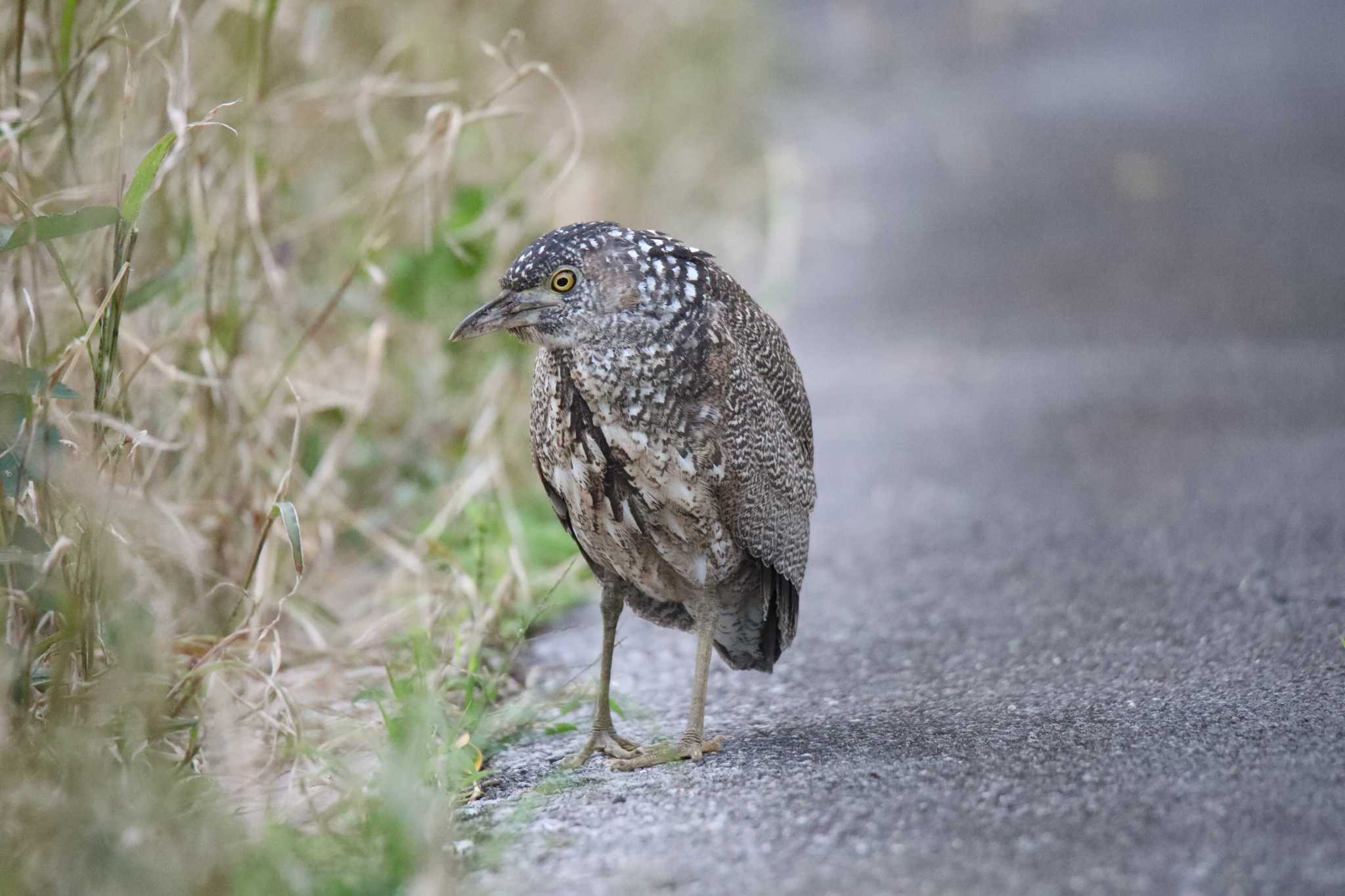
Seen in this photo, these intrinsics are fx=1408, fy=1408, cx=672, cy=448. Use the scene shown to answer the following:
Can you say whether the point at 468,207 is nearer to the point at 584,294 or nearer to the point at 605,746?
the point at 584,294

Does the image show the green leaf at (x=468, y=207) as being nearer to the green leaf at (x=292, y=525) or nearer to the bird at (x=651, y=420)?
the bird at (x=651, y=420)

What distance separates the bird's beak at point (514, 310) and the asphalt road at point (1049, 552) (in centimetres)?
101

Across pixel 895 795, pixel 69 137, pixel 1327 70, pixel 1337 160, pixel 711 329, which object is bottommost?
pixel 895 795

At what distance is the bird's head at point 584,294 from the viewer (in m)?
3.09

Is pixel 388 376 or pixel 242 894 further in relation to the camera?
pixel 388 376

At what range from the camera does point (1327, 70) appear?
11672 mm

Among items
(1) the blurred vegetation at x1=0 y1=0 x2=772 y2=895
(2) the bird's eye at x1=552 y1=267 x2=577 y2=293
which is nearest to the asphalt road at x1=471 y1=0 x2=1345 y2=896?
(1) the blurred vegetation at x1=0 y1=0 x2=772 y2=895

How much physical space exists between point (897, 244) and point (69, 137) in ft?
23.0

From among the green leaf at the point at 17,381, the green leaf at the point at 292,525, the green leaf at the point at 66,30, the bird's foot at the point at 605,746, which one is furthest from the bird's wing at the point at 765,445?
the green leaf at the point at 66,30

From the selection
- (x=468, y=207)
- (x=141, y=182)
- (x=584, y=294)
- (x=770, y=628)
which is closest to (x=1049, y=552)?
(x=770, y=628)

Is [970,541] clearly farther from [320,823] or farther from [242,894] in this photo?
[242,894]

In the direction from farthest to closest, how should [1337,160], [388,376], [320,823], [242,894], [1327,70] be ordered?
[1327,70] → [1337,160] → [388,376] → [320,823] → [242,894]

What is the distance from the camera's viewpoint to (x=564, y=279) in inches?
123

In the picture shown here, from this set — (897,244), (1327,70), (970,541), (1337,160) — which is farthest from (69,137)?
(1327,70)
